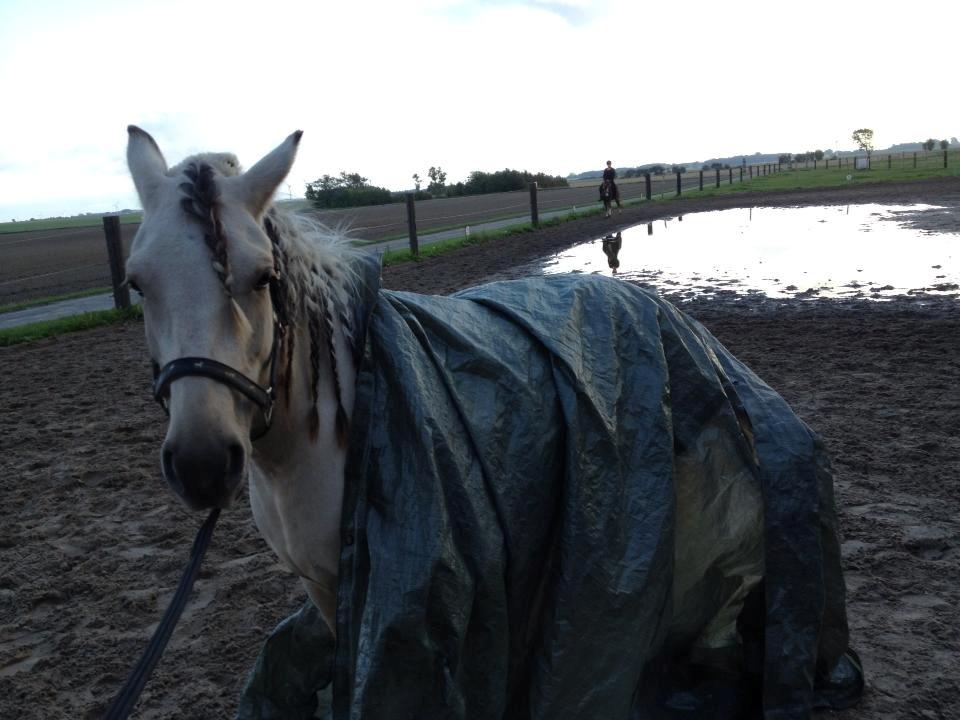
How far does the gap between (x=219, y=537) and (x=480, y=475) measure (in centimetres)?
253

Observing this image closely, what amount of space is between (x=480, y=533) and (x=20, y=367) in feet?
24.8

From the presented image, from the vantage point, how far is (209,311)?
5.51 feet

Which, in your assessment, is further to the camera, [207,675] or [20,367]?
[20,367]

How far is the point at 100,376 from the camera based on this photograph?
7.31 m

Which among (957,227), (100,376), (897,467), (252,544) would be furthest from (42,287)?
(957,227)

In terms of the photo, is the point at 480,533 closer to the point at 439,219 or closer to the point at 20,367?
the point at 20,367

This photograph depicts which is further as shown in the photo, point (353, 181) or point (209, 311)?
point (353, 181)

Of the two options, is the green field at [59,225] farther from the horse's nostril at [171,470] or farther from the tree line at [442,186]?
the horse's nostril at [171,470]

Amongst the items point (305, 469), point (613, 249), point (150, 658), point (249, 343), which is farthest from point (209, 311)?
point (613, 249)

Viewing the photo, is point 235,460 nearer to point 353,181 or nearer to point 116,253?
point 116,253

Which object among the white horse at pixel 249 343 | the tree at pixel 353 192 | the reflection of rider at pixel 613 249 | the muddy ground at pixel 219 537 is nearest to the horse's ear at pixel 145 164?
the white horse at pixel 249 343

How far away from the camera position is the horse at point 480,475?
5.79ft

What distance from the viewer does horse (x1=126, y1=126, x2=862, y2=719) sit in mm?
1765

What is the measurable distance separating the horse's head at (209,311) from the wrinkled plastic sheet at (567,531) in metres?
0.36
